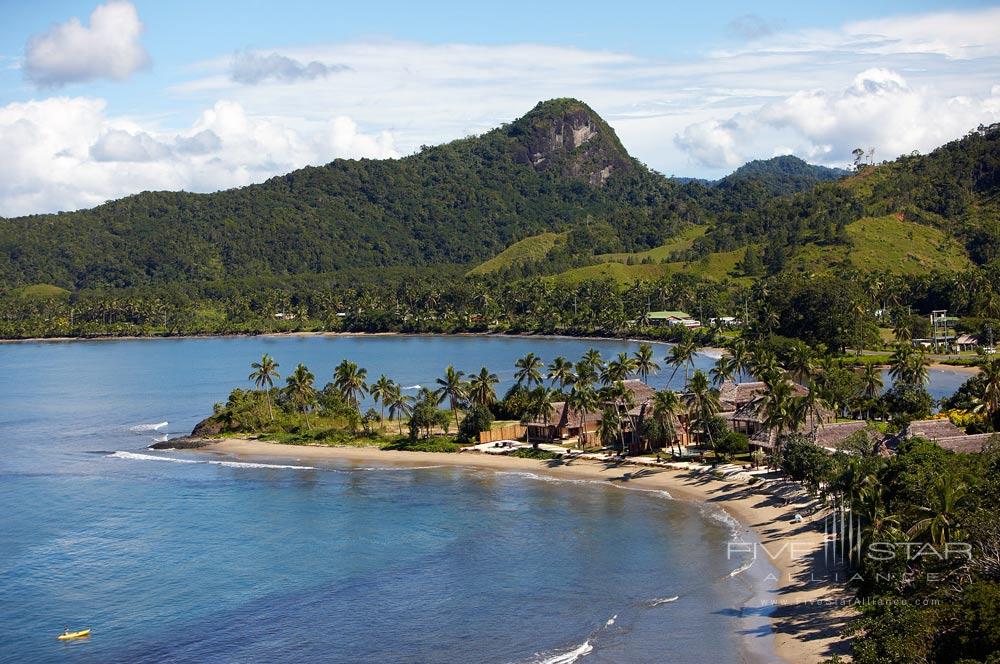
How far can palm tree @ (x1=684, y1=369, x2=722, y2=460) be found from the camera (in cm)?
7150

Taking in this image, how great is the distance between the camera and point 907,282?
547ft

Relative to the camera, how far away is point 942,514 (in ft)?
137

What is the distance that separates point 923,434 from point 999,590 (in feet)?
101

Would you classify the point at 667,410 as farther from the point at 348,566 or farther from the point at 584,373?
the point at 348,566

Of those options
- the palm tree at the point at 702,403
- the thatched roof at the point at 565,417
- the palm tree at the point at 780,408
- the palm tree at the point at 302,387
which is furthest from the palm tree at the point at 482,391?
the palm tree at the point at 780,408

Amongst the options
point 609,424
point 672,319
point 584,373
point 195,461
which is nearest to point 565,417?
point 584,373

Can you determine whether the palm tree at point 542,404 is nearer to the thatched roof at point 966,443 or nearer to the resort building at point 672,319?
the thatched roof at point 966,443

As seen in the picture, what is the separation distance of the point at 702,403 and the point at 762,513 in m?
12.1

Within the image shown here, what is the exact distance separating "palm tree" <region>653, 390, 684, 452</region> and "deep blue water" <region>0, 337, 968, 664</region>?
7.27m

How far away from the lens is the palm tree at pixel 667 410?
72750mm

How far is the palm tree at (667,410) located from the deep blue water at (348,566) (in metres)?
7.27

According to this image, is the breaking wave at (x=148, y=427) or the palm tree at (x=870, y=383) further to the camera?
the breaking wave at (x=148, y=427)

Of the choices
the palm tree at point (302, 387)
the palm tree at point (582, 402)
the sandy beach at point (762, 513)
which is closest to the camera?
the sandy beach at point (762, 513)

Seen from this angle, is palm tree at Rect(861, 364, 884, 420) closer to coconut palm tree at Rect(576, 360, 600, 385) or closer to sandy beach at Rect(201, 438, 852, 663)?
coconut palm tree at Rect(576, 360, 600, 385)
